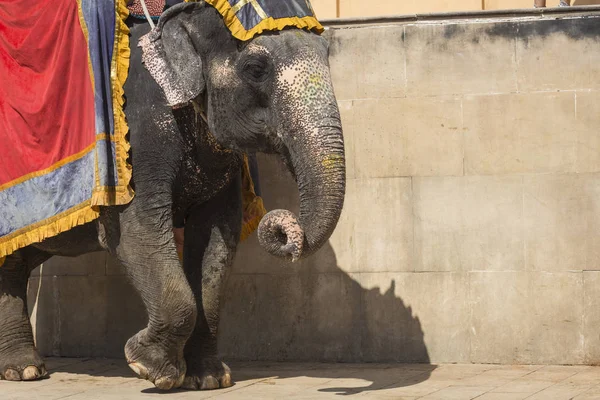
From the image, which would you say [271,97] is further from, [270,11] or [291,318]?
[291,318]

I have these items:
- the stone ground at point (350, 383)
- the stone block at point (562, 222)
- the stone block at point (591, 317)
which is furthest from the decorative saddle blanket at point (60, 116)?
the stone block at point (591, 317)

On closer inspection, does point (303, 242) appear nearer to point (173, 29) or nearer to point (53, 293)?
point (173, 29)

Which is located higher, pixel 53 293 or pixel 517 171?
pixel 517 171

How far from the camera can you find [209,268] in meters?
8.95

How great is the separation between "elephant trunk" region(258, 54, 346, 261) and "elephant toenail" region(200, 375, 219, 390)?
135cm

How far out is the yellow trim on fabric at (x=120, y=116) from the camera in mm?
8406

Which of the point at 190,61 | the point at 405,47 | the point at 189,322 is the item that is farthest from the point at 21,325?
the point at 405,47

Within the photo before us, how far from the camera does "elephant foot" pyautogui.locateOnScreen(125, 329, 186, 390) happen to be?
8.41m

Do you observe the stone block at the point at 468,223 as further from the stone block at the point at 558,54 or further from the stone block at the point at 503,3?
the stone block at the point at 503,3

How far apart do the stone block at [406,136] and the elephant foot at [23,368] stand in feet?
7.71

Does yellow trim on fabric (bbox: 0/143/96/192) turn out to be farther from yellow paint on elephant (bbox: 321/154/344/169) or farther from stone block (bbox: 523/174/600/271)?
stone block (bbox: 523/174/600/271)

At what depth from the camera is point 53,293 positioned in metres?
10.4

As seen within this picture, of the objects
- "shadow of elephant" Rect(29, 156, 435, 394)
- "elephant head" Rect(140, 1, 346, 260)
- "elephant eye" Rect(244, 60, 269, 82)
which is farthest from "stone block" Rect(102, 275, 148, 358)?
"elephant eye" Rect(244, 60, 269, 82)

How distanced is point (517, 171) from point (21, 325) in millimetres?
3257
